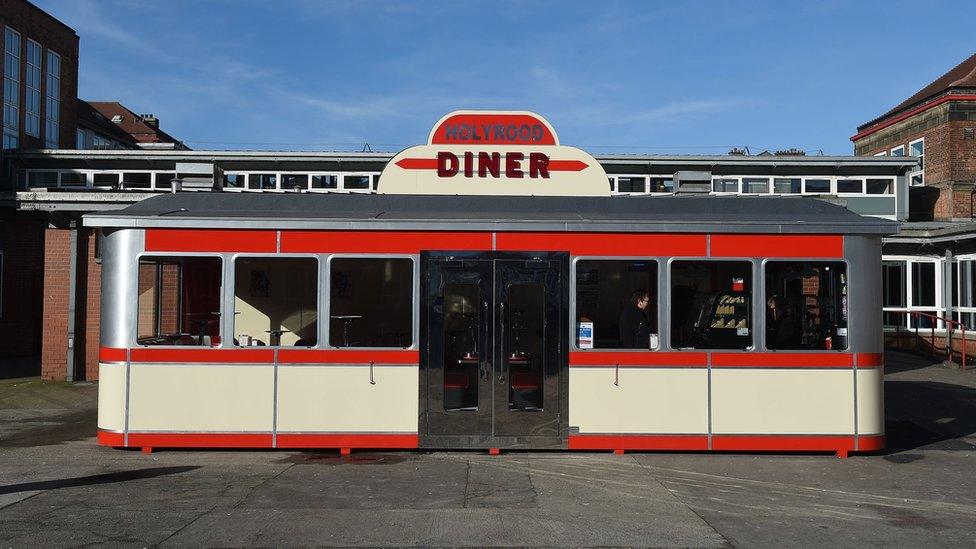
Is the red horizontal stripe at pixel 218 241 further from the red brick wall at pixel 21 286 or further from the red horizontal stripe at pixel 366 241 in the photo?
the red brick wall at pixel 21 286

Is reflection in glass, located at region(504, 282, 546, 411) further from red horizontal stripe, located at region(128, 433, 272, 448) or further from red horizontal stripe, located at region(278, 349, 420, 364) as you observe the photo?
red horizontal stripe, located at region(128, 433, 272, 448)

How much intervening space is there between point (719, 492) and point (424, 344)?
11.6ft

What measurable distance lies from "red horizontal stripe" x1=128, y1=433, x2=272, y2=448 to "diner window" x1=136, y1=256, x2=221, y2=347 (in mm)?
1048

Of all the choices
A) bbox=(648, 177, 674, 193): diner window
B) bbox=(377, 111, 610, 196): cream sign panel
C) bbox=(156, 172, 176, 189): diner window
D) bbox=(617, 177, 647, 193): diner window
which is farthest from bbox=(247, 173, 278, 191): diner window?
bbox=(377, 111, 610, 196): cream sign panel

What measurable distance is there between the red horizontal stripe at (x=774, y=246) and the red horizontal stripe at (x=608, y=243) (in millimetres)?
238

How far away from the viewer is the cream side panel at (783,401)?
29.5 feet

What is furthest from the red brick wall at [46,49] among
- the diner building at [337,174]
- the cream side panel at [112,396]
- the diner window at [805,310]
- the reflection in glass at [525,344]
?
the diner window at [805,310]

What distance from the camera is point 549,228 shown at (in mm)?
9148

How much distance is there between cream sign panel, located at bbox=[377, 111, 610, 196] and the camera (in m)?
10.6

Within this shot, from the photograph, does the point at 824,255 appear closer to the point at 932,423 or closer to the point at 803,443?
the point at 803,443

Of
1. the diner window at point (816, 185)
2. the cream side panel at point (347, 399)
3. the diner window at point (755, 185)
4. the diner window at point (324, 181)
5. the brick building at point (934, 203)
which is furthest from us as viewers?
the diner window at point (816, 185)

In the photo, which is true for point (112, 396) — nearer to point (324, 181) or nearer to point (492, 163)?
point (492, 163)

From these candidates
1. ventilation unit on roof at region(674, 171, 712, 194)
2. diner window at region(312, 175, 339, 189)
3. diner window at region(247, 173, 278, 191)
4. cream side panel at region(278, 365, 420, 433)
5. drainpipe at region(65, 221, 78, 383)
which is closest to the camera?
cream side panel at region(278, 365, 420, 433)

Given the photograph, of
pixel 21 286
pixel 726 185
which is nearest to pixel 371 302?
pixel 21 286
